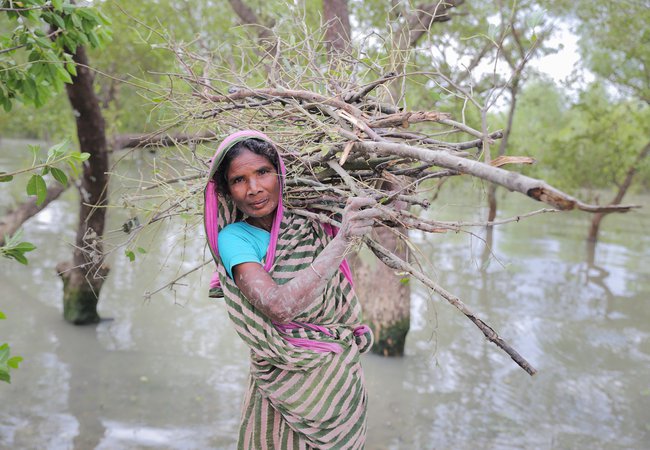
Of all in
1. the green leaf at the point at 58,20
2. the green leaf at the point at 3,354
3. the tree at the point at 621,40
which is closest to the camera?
the green leaf at the point at 3,354

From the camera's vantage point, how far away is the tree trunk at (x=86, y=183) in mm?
4391

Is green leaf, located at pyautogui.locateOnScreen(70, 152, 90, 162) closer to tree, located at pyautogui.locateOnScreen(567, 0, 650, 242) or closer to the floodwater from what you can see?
the floodwater

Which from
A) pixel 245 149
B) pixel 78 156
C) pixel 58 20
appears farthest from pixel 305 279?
pixel 58 20

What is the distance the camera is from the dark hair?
1.70 m

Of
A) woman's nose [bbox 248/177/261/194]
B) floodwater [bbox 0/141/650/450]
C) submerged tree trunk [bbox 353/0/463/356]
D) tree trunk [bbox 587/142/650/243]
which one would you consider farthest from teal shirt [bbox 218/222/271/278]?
tree trunk [bbox 587/142/650/243]

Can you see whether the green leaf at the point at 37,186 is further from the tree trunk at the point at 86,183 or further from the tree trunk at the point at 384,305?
the tree trunk at the point at 384,305

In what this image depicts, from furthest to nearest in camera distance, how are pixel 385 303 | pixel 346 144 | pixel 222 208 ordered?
pixel 385 303 < pixel 222 208 < pixel 346 144

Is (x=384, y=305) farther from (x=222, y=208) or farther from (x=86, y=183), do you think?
(x=222, y=208)

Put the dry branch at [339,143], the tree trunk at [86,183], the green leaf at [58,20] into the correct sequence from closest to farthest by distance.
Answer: the dry branch at [339,143]
the green leaf at [58,20]
the tree trunk at [86,183]

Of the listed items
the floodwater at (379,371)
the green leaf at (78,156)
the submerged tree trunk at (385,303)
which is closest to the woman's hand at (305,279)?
the floodwater at (379,371)

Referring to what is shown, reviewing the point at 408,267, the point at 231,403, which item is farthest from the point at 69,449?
the point at 408,267

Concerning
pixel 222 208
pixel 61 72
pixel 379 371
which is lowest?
pixel 379 371

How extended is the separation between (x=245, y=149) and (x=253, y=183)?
10cm

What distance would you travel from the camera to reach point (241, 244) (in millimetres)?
1703
